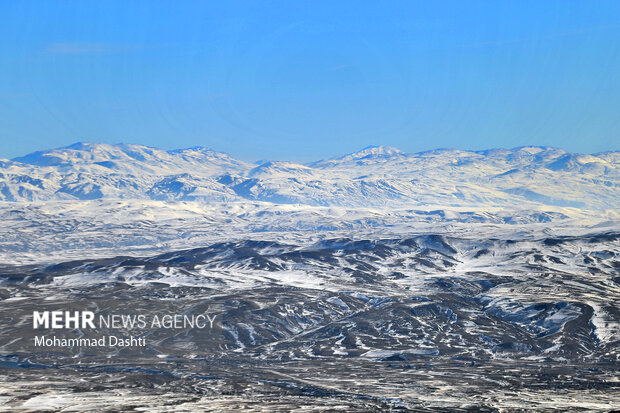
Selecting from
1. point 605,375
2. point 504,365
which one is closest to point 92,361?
point 504,365

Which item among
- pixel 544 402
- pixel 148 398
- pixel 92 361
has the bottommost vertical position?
pixel 544 402

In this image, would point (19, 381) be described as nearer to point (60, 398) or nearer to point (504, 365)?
point (60, 398)

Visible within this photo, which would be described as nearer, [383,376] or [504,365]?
[383,376]

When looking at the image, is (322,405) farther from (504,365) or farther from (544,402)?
(504,365)

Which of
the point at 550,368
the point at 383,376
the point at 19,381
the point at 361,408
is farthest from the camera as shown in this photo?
the point at 550,368

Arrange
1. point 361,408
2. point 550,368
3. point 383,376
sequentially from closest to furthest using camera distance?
point 361,408, point 383,376, point 550,368

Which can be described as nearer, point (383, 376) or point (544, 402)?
point (544, 402)

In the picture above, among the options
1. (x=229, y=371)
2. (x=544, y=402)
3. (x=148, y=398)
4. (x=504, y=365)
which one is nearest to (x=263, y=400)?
(x=148, y=398)

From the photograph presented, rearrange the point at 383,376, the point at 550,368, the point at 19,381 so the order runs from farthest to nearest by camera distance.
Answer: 1. the point at 550,368
2. the point at 383,376
3. the point at 19,381

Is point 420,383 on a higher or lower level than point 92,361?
lower
